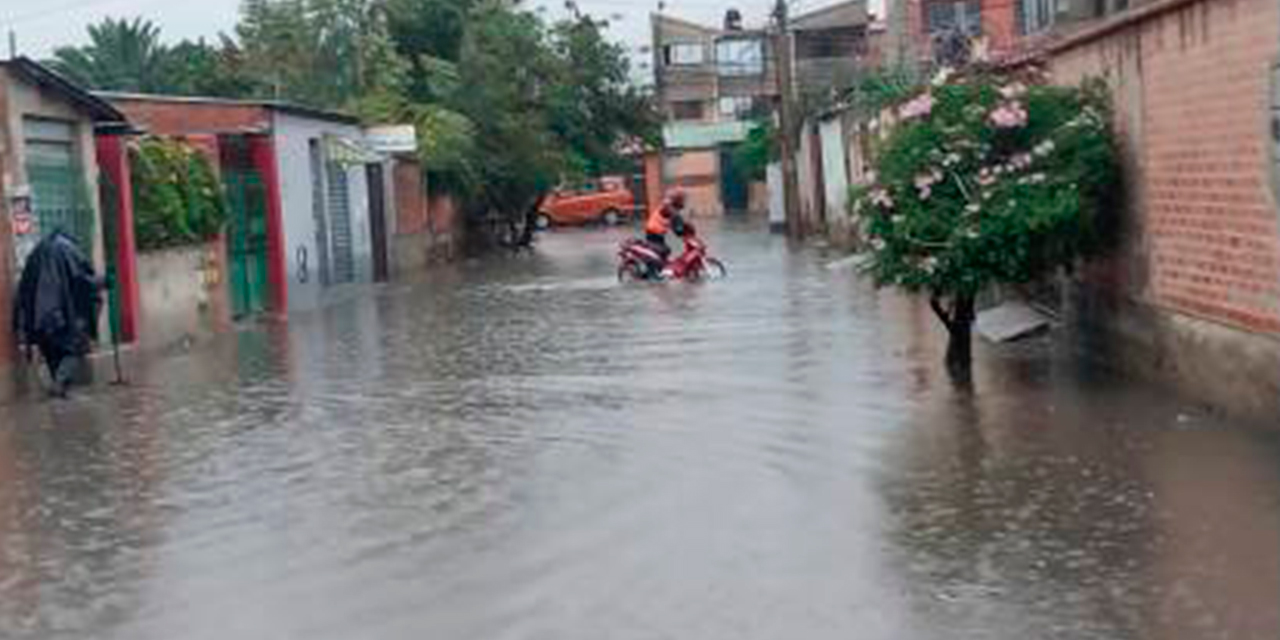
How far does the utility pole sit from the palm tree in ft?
87.3

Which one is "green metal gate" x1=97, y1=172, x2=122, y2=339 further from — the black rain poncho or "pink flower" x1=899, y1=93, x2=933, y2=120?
"pink flower" x1=899, y1=93, x2=933, y2=120

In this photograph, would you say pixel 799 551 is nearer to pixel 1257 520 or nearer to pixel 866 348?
pixel 1257 520

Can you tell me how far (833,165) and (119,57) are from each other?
3500 cm

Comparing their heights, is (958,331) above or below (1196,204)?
below

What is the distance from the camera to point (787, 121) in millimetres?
48188

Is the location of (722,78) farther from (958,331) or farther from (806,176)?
(958,331)

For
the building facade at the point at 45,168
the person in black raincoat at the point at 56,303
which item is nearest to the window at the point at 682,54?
the building facade at the point at 45,168

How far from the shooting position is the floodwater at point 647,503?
783 centimetres

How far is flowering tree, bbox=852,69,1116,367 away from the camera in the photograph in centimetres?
1436

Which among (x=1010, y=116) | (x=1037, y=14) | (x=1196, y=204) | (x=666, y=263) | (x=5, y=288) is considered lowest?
(x=666, y=263)

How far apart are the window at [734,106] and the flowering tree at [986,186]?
79327 mm

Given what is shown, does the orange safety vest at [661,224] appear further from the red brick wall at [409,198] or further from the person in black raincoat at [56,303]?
the person in black raincoat at [56,303]

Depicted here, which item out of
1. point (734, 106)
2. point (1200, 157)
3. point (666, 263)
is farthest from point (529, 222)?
point (1200, 157)

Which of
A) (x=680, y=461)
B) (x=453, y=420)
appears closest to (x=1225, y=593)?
(x=680, y=461)
